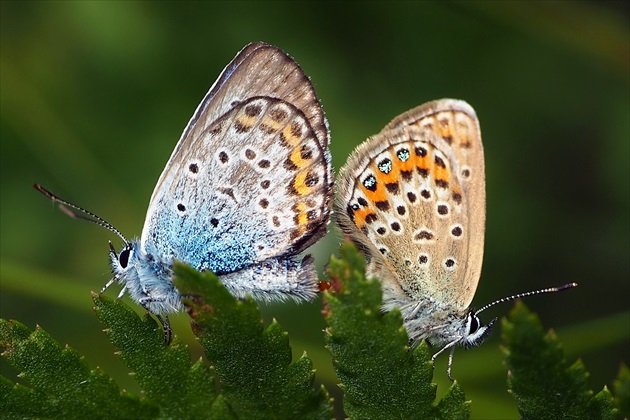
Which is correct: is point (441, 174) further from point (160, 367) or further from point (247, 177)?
point (160, 367)

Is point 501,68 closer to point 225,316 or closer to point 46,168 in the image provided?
point 46,168

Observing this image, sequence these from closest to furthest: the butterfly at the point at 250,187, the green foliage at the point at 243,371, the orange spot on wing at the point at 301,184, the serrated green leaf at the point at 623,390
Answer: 1. the serrated green leaf at the point at 623,390
2. the green foliage at the point at 243,371
3. the butterfly at the point at 250,187
4. the orange spot on wing at the point at 301,184

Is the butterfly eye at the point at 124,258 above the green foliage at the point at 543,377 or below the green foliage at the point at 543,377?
above

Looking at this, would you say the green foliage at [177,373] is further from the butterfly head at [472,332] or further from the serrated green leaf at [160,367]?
the butterfly head at [472,332]

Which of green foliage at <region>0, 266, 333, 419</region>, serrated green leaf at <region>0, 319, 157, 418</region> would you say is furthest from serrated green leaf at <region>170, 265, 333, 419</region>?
serrated green leaf at <region>0, 319, 157, 418</region>

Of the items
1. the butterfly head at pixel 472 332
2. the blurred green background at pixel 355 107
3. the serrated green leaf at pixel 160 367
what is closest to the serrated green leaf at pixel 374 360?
the serrated green leaf at pixel 160 367

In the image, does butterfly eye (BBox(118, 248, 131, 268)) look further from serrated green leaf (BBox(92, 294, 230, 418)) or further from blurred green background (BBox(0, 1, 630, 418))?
blurred green background (BBox(0, 1, 630, 418))

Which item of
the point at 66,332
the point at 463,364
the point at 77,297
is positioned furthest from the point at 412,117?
the point at 66,332
